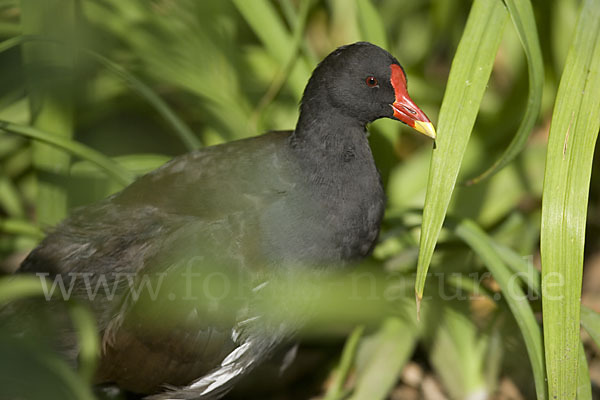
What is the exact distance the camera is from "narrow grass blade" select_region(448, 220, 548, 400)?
1632 millimetres

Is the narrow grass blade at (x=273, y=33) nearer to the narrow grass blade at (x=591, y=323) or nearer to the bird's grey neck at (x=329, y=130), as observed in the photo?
the bird's grey neck at (x=329, y=130)

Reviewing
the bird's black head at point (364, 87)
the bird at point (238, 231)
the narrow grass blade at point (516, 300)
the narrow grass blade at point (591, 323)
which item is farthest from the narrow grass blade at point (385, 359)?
the bird's black head at point (364, 87)

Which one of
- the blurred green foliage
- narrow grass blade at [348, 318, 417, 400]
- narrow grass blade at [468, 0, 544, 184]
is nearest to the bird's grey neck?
the blurred green foliage

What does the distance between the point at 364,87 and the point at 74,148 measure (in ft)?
2.59

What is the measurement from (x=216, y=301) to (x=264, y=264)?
0.15 meters

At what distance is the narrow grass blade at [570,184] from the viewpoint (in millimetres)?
1402

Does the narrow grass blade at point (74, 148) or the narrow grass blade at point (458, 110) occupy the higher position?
the narrow grass blade at point (458, 110)

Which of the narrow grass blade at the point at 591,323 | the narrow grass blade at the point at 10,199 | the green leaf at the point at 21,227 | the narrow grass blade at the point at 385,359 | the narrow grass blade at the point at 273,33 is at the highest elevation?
the narrow grass blade at the point at 273,33

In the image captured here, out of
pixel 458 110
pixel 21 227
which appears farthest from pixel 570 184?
pixel 21 227

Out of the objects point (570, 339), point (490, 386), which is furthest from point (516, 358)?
point (570, 339)

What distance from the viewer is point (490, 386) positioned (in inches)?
89.0

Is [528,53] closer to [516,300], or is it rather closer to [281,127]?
[516,300]

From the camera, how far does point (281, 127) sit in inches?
96.9

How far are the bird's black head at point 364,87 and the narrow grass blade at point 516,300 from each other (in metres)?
0.35
